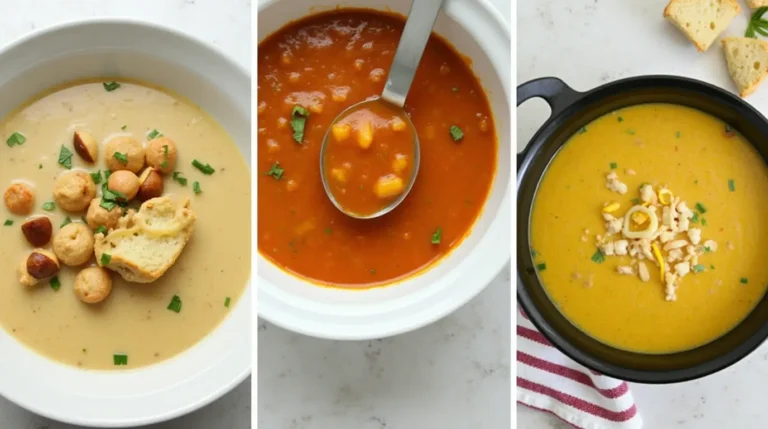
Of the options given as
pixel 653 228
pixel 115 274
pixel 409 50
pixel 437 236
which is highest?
pixel 409 50

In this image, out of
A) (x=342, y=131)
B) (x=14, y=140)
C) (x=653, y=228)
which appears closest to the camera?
(x=342, y=131)

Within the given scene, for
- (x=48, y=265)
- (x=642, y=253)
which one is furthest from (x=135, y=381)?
(x=642, y=253)

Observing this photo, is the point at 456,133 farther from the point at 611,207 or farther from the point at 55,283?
the point at 55,283

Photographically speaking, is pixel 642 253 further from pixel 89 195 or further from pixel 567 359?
pixel 89 195

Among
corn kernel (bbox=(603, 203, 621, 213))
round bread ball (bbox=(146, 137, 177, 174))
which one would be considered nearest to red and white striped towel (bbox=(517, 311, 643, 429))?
corn kernel (bbox=(603, 203, 621, 213))

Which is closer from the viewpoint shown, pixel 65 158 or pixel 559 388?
pixel 559 388

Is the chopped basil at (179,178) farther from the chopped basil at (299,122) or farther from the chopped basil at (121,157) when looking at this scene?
the chopped basil at (299,122)

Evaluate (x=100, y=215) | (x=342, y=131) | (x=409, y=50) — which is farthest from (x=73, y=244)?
(x=409, y=50)
